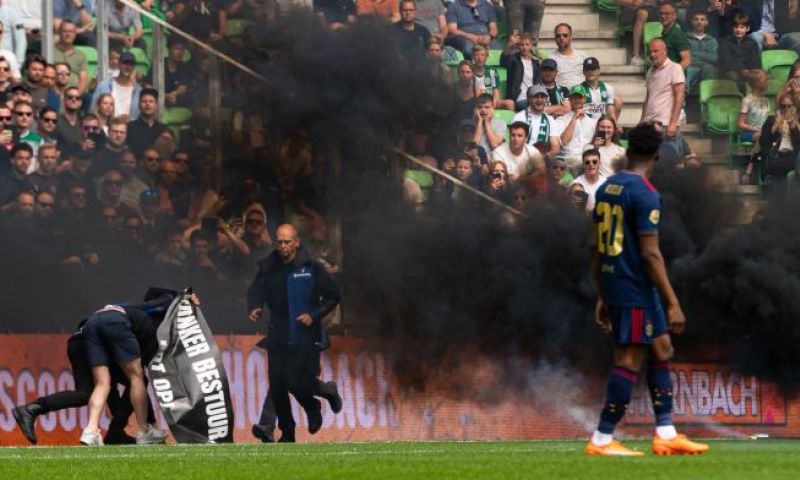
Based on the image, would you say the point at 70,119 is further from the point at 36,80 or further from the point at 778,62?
the point at 778,62

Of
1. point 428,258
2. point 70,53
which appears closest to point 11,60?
point 70,53

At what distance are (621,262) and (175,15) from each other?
9.20 m

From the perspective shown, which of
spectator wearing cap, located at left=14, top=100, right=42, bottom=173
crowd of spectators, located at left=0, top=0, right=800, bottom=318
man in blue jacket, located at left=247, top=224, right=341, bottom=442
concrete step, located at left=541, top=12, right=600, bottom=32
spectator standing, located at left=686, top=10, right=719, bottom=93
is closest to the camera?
man in blue jacket, located at left=247, top=224, right=341, bottom=442

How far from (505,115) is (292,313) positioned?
4.23m

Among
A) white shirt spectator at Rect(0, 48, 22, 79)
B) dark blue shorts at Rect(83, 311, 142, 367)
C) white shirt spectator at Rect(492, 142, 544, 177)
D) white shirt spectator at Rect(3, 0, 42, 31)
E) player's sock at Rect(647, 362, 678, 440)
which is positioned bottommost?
player's sock at Rect(647, 362, 678, 440)

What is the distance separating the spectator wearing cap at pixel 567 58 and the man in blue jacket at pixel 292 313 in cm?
499

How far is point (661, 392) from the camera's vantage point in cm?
923

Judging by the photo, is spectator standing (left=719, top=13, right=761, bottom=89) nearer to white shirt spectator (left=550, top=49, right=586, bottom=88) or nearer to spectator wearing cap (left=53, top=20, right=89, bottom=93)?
white shirt spectator (left=550, top=49, right=586, bottom=88)

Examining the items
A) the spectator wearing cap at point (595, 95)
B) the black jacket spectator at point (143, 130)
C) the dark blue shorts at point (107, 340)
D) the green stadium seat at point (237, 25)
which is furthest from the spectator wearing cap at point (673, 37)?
the dark blue shorts at point (107, 340)

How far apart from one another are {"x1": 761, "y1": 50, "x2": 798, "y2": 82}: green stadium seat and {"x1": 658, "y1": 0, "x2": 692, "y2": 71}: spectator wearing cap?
99 cm

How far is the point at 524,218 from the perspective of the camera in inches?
675

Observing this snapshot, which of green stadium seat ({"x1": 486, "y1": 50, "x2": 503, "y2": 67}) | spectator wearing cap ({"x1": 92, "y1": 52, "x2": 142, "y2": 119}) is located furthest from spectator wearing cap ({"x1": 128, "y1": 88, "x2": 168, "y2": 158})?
green stadium seat ({"x1": 486, "y1": 50, "x2": 503, "y2": 67})

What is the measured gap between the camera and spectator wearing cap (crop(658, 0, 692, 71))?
19297 mm

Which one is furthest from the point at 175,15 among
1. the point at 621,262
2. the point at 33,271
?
the point at 621,262
